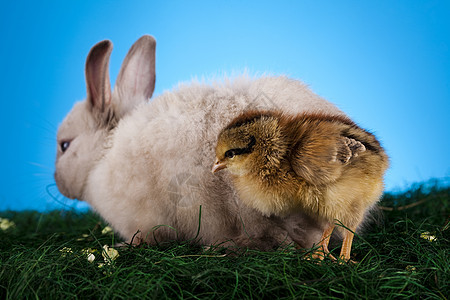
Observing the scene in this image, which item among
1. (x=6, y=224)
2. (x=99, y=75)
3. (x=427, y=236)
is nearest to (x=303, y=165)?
(x=427, y=236)

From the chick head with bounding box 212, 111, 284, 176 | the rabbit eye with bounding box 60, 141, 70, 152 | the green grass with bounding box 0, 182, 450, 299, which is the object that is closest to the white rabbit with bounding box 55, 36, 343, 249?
the green grass with bounding box 0, 182, 450, 299

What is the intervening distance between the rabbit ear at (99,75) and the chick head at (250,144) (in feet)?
4.18

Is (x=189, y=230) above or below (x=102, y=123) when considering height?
below

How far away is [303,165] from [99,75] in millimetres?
1634

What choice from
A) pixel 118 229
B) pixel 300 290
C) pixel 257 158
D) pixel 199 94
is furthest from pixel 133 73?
pixel 300 290

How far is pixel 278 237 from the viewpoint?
1.85m

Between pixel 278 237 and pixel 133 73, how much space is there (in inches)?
63.2

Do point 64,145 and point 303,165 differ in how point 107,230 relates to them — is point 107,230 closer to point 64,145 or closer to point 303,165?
point 64,145

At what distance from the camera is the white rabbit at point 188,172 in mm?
1870

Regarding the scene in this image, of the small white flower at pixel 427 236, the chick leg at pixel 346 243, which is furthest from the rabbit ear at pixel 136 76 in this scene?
the small white flower at pixel 427 236

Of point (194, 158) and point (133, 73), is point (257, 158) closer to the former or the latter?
point (194, 158)

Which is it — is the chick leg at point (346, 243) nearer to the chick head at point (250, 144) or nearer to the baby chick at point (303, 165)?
the baby chick at point (303, 165)

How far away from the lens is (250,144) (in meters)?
1.62

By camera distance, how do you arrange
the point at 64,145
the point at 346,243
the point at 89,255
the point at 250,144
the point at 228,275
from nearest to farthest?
the point at 228,275 < the point at 250,144 < the point at 346,243 < the point at 89,255 < the point at 64,145
